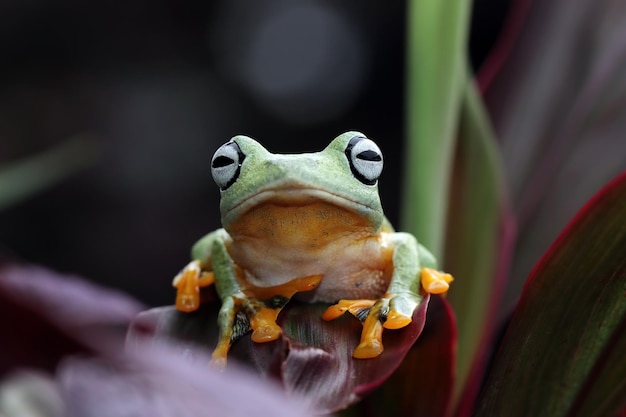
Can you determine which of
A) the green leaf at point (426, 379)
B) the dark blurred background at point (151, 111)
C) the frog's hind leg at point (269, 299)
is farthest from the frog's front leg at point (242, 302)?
the dark blurred background at point (151, 111)

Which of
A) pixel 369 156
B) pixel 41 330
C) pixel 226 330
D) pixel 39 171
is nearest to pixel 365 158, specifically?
pixel 369 156

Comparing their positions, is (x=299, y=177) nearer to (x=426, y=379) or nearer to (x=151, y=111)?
(x=426, y=379)

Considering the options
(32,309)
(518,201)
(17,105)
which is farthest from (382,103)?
(32,309)

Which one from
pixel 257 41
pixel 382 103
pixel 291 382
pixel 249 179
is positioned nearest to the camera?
pixel 291 382

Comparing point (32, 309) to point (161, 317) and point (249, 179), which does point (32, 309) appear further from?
point (249, 179)

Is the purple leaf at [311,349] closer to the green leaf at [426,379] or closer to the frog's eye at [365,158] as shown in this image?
the green leaf at [426,379]

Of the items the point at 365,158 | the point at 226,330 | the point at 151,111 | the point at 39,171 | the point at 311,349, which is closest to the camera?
the point at 311,349

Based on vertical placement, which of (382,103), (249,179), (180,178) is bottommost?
(180,178)

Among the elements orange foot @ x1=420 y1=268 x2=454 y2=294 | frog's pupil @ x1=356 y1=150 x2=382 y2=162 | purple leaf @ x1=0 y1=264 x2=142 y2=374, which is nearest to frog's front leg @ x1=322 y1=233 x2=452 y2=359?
orange foot @ x1=420 y1=268 x2=454 y2=294
